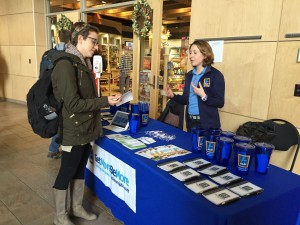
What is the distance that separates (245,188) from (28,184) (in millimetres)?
2475

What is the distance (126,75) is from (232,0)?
3060 millimetres

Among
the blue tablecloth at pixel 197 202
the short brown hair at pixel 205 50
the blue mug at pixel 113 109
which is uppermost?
the short brown hair at pixel 205 50

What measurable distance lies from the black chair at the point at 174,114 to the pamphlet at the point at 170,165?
1373mm

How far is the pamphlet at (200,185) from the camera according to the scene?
122 centimetres

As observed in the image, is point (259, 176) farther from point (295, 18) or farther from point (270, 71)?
point (295, 18)

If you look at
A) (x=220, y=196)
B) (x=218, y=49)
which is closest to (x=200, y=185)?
(x=220, y=196)

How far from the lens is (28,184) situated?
111 inches

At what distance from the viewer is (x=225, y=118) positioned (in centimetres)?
319

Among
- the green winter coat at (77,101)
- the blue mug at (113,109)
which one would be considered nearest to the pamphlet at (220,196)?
the green winter coat at (77,101)

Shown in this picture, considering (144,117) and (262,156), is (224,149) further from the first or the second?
(144,117)

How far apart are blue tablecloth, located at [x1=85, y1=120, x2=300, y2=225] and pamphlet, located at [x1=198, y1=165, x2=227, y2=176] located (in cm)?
8

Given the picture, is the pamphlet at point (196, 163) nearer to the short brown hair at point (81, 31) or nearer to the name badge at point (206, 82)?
the name badge at point (206, 82)

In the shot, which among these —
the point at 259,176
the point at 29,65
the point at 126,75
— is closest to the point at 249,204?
the point at 259,176

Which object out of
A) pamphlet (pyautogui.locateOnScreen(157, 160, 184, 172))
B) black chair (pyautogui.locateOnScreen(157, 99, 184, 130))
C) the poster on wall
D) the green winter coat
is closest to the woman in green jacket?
the green winter coat
